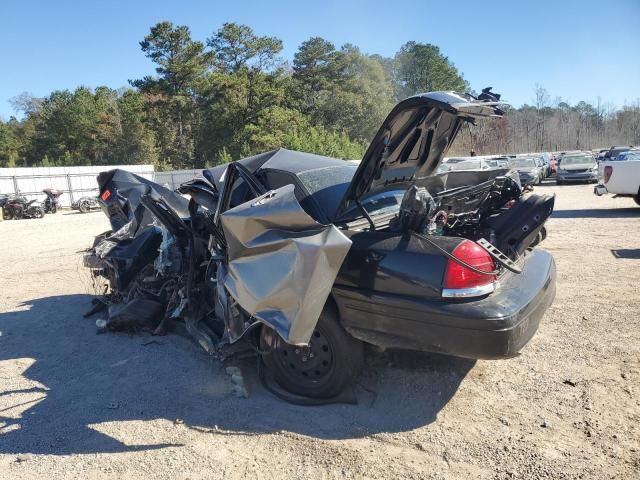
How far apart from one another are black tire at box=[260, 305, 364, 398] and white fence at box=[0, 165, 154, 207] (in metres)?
23.2

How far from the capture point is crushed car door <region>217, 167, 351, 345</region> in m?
2.81

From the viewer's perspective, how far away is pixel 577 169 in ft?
73.9

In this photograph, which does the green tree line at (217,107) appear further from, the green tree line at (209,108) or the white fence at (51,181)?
the white fence at (51,181)

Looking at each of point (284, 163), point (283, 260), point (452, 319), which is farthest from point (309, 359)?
point (284, 163)

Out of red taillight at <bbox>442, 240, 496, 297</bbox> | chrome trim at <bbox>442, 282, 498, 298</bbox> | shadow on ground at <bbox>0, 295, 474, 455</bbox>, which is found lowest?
shadow on ground at <bbox>0, 295, 474, 455</bbox>

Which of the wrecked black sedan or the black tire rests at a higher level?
the wrecked black sedan

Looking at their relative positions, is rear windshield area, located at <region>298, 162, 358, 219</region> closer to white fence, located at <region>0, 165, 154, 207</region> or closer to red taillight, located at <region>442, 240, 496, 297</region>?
red taillight, located at <region>442, 240, 496, 297</region>

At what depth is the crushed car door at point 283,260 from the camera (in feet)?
9.21

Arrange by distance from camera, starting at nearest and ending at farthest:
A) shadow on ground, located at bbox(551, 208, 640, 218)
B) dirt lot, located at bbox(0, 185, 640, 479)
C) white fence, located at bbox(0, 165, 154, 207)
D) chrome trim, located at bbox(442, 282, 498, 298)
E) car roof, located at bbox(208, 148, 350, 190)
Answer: dirt lot, located at bbox(0, 185, 640, 479), chrome trim, located at bbox(442, 282, 498, 298), car roof, located at bbox(208, 148, 350, 190), shadow on ground, located at bbox(551, 208, 640, 218), white fence, located at bbox(0, 165, 154, 207)

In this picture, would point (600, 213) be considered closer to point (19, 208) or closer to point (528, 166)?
point (528, 166)

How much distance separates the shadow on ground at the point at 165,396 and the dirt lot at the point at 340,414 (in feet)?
0.04

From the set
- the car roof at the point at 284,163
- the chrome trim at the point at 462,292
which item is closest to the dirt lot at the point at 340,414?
the chrome trim at the point at 462,292

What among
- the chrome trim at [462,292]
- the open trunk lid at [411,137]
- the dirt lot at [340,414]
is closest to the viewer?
the dirt lot at [340,414]

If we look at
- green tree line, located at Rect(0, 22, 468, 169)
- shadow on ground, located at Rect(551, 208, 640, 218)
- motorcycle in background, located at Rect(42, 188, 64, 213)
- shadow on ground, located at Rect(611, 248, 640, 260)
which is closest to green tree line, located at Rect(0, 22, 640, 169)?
green tree line, located at Rect(0, 22, 468, 169)
